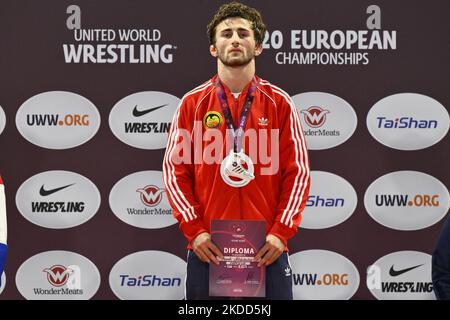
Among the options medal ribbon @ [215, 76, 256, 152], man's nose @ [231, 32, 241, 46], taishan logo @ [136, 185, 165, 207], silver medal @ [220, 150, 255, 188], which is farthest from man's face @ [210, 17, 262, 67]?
taishan logo @ [136, 185, 165, 207]

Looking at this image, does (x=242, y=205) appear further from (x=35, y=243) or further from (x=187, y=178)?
(x=35, y=243)

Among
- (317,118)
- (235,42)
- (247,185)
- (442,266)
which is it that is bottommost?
(442,266)

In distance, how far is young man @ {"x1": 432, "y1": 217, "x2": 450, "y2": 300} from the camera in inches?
75.0

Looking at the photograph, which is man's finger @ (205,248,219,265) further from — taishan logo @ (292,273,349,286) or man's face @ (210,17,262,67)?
taishan logo @ (292,273,349,286)

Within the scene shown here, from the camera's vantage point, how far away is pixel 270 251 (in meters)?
2.86

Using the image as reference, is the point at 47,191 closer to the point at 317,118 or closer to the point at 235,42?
the point at 235,42

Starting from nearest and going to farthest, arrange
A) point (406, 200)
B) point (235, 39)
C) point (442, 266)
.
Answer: point (442, 266) → point (235, 39) → point (406, 200)

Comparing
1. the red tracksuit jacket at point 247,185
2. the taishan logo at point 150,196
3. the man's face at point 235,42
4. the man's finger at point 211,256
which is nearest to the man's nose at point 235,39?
the man's face at point 235,42

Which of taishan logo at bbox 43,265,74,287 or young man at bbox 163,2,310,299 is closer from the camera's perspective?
young man at bbox 163,2,310,299

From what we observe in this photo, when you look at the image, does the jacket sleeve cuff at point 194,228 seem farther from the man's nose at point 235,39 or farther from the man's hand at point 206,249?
the man's nose at point 235,39

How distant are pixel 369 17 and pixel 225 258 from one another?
1921 millimetres

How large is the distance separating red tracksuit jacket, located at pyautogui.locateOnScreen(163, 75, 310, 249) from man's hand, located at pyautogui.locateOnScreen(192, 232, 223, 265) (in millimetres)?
39

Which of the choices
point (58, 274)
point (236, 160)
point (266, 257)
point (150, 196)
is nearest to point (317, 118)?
point (236, 160)

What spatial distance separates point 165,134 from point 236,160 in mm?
1017
